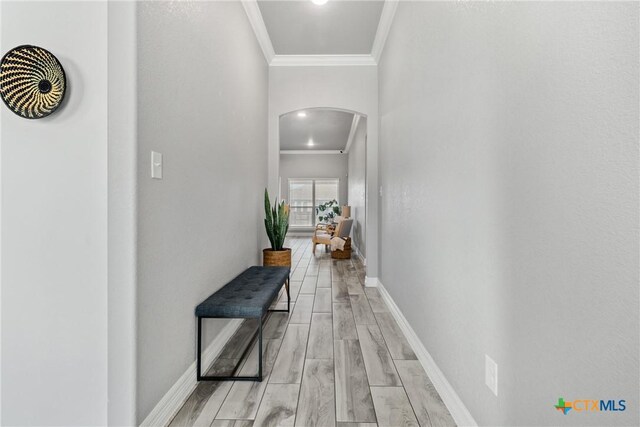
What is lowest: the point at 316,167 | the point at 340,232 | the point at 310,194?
the point at 340,232

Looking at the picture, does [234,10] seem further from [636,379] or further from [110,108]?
[636,379]

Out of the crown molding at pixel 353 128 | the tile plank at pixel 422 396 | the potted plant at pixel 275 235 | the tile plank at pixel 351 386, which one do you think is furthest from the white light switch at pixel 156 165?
the crown molding at pixel 353 128

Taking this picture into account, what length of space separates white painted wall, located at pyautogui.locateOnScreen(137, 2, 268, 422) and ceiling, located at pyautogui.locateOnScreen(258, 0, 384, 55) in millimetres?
486

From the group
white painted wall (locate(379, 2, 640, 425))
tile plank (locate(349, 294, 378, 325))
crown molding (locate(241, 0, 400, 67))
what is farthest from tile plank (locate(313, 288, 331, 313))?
crown molding (locate(241, 0, 400, 67))

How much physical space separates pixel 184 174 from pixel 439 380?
1.75 metres

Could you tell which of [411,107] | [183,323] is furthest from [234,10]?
[183,323]

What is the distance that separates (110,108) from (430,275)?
1813 mm

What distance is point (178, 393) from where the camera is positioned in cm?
159

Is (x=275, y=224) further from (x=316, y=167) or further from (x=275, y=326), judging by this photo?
(x=316, y=167)

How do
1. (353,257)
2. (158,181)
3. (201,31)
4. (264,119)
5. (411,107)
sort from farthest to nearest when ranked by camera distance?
(353,257) < (264,119) < (411,107) < (201,31) < (158,181)

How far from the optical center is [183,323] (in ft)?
5.49

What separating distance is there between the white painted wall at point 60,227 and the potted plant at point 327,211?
8219mm

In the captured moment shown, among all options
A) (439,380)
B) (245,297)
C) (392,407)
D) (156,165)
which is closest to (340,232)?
(245,297)

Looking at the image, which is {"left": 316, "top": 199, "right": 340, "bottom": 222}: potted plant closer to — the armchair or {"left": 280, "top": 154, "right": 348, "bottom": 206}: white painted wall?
{"left": 280, "top": 154, "right": 348, "bottom": 206}: white painted wall
